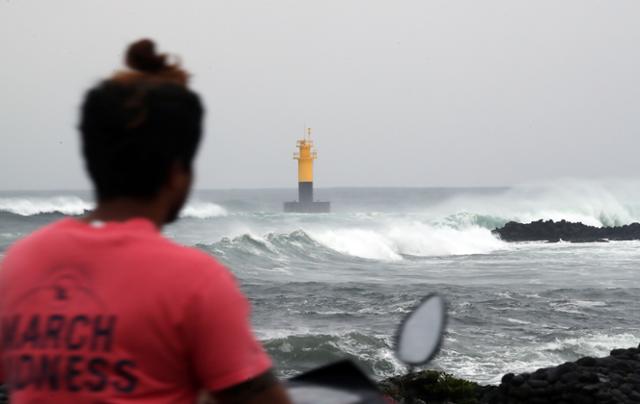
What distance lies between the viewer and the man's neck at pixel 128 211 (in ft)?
5.00

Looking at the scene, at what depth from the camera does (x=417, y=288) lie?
20.5 meters

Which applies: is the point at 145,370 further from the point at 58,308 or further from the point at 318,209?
the point at 318,209

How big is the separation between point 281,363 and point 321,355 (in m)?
0.64

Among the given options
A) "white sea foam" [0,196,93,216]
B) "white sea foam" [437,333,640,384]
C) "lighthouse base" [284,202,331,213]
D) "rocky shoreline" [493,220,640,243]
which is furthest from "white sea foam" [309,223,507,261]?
"white sea foam" [437,333,640,384]

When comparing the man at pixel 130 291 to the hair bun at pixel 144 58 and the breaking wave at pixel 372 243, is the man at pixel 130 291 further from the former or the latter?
the breaking wave at pixel 372 243

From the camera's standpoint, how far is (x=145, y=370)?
4.63ft

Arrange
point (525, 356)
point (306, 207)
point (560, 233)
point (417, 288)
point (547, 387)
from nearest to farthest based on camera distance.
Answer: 1. point (547, 387)
2. point (525, 356)
3. point (417, 288)
4. point (560, 233)
5. point (306, 207)

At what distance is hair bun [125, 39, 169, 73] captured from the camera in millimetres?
1589

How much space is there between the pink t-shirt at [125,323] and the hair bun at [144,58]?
26cm

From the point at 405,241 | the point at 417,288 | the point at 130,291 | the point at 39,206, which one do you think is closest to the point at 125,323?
the point at 130,291

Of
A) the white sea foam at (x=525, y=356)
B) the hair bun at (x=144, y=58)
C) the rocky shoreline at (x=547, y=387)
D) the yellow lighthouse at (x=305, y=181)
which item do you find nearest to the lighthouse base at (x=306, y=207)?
the yellow lighthouse at (x=305, y=181)

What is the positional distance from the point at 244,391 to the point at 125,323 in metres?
0.19

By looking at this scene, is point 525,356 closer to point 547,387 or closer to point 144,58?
point 547,387

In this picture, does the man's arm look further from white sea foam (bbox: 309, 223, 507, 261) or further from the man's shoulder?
white sea foam (bbox: 309, 223, 507, 261)
